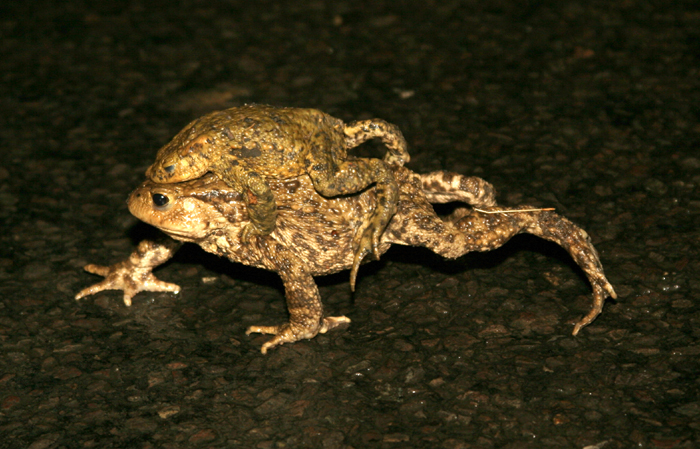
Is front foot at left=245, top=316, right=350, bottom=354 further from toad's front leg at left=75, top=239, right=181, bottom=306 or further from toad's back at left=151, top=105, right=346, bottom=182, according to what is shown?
toad's back at left=151, top=105, right=346, bottom=182

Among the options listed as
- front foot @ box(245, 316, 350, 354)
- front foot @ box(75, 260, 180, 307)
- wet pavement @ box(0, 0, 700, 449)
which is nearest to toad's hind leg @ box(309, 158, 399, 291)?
front foot @ box(245, 316, 350, 354)

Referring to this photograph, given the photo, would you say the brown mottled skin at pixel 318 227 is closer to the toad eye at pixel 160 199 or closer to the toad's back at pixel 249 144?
the toad eye at pixel 160 199

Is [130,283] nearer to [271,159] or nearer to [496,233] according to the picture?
[271,159]

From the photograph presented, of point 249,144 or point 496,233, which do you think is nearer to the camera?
point 249,144

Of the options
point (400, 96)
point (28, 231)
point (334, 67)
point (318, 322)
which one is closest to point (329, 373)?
point (318, 322)

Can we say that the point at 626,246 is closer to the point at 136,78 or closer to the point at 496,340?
the point at 496,340

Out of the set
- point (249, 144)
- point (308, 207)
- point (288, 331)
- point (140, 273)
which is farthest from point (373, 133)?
point (140, 273)

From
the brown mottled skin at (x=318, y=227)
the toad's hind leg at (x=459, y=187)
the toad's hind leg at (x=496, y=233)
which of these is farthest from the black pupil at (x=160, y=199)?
the toad's hind leg at (x=459, y=187)
